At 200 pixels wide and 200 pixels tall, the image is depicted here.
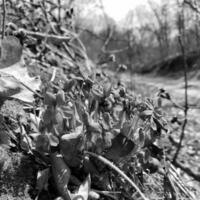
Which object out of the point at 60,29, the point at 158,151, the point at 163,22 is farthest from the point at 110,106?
the point at 163,22

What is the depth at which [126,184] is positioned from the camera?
2.46ft

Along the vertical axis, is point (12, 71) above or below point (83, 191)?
above

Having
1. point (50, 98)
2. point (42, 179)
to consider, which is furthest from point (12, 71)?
point (42, 179)

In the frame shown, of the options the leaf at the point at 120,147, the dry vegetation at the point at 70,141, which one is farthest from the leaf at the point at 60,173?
the leaf at the point at 120,147

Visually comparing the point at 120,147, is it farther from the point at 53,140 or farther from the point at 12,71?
the point at 12,71

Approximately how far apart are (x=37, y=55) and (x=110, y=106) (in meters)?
0.81

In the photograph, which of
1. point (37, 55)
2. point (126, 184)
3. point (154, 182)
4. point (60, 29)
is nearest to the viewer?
point (126, 184)

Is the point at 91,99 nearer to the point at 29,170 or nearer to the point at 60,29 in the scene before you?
the point at 29,170

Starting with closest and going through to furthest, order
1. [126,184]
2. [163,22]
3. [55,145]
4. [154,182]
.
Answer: [55,145] → [126,184] → [154,182] → [163,22]

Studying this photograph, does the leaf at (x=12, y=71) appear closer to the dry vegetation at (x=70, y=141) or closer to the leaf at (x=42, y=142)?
the dry vegetation at (x=70, y=141)

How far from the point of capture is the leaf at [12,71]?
0.67 metres

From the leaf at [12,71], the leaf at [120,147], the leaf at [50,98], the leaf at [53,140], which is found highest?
the leaf at [12,71]

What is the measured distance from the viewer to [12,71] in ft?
2.37

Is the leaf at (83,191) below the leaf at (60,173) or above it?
below
